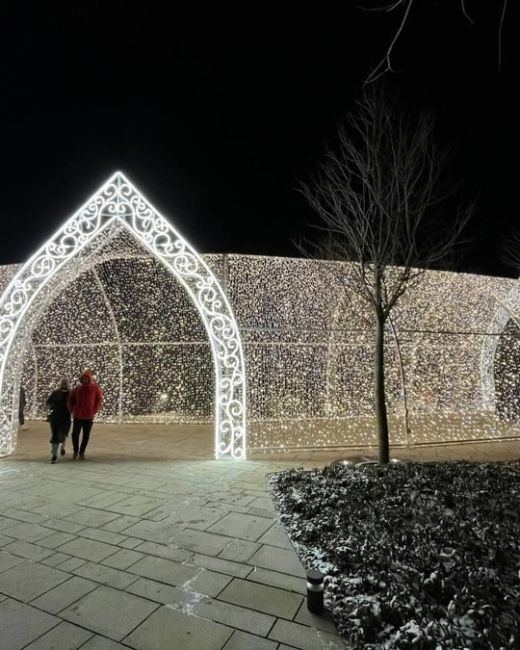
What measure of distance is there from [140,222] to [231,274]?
2.64m

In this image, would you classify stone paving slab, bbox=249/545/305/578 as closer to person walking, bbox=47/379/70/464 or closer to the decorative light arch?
the decorative light arch

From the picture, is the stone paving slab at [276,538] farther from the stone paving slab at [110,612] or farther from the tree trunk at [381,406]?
the tree trunk at [381,406]

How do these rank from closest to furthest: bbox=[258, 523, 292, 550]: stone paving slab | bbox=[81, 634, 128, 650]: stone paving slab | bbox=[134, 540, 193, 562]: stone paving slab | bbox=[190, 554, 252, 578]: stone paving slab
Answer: bbox=[81, 634, 128, 650]: stone paving slab, bbox=[190, 554, 252, 578]: stone paving slab, bbox=[134, 540, 193, 562]: stone paving slab, bbox=[258, 523, 292, 550]: stone paving slab

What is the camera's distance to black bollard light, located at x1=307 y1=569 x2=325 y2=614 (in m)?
2.26

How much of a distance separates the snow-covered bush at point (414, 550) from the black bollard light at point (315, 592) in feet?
0.34

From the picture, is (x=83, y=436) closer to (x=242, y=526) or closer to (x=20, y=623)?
(x=242, y=526)

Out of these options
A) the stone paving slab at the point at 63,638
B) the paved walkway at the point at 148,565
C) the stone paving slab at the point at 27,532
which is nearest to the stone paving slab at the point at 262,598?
the paved walkway at the point at 148,565

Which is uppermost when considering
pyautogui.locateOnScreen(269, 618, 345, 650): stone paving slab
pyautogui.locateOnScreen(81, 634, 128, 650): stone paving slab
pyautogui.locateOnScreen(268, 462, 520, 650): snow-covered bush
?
pyautogui.locateOnScreen(268, 462, 520, 650): snow-covered bush

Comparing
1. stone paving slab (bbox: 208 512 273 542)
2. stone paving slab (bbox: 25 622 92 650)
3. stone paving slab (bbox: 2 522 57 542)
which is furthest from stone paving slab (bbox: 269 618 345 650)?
stone paving slab (bbox: 2 522 57 542)

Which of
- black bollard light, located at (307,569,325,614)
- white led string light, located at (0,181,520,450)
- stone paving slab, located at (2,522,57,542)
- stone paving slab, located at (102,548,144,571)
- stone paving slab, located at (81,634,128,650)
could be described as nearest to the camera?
stone paving slab, located at (81,634,128,650)

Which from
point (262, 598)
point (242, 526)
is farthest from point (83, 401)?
point (262, 598)

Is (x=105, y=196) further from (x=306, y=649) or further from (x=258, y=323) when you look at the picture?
(x=306, y=649)

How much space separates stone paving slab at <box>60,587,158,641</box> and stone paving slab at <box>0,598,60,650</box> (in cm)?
10

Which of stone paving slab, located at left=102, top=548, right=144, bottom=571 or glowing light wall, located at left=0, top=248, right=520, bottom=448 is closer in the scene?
stone paving slab, located at left=102, top=548, right=144, bottom=571
